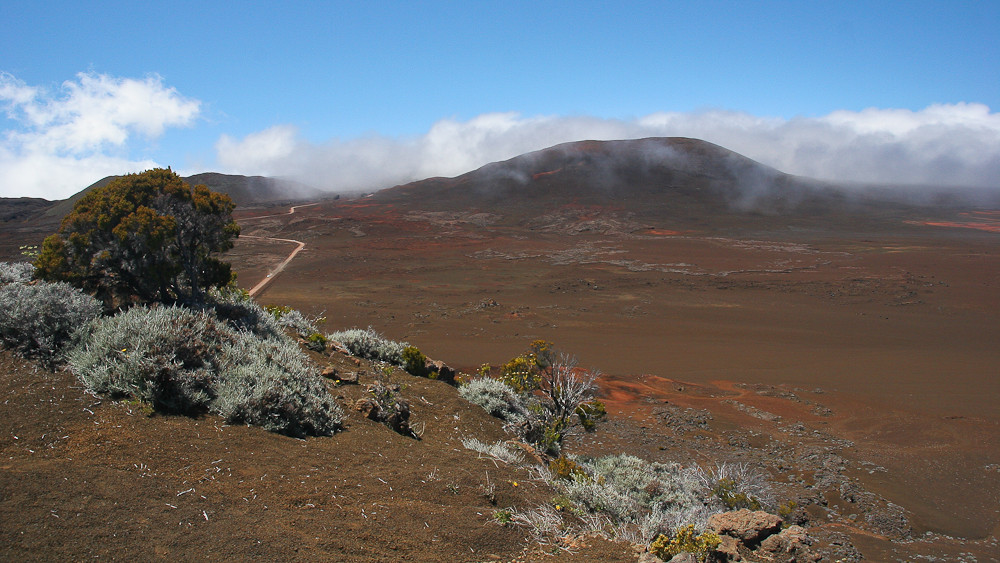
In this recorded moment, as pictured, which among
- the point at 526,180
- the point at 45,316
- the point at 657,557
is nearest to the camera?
the point at 657,557

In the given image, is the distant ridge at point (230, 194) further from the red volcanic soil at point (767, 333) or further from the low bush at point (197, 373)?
the low bush at point (197, 373)

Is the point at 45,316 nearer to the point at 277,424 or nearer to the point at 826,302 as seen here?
→ the point at 277,424

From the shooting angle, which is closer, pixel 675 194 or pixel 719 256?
pixel 719 256

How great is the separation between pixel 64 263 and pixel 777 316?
2253 centimetres

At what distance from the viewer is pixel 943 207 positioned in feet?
202

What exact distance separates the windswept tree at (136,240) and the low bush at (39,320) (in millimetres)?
1858

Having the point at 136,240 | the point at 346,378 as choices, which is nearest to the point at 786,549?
the point at 346,378

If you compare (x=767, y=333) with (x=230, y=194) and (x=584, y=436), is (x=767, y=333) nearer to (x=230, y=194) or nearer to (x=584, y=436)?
(x=584, y=436)

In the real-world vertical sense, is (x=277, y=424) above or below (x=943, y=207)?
below

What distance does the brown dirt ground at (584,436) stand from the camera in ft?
11.8

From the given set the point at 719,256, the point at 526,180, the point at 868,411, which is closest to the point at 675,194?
the point at 526,180

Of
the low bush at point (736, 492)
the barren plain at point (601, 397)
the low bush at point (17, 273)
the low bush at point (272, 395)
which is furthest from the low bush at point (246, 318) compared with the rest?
the low bush at point (736, 492)

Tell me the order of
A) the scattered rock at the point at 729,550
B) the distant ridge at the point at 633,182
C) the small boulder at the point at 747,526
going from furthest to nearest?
the distant ridge at the point at 633,182 < the small boulder at the point at 747,526 < the scattered rock at the point at 729,550

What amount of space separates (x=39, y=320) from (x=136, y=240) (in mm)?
2675
